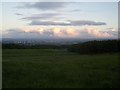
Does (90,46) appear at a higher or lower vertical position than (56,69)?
higher

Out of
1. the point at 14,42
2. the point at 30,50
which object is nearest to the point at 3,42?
the point at 14,42

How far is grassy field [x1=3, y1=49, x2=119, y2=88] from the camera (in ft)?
18.0

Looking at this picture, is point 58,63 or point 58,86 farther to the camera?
point 58,63

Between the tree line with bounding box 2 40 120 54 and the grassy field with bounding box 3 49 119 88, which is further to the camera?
the tree line with bounding box 2 40 120 54

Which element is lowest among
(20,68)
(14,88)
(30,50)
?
(14,88)

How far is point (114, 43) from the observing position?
21.9 ft

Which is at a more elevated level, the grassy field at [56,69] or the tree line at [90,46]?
the tree line at [90,46]

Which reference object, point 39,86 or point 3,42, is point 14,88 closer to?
point 39,86

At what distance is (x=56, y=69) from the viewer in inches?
235

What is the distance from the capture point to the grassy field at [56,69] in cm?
549

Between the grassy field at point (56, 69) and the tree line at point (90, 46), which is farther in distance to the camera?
the tree line at point (90, 46)

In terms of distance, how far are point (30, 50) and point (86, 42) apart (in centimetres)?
164

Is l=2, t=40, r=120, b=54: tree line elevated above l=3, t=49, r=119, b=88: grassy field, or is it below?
above

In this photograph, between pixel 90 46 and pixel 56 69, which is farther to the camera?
pixel 90 46
